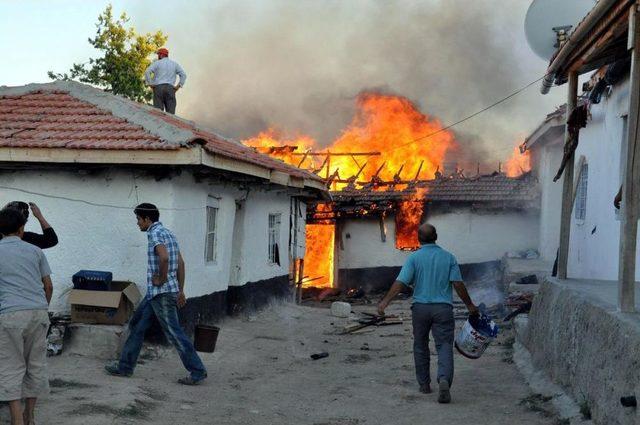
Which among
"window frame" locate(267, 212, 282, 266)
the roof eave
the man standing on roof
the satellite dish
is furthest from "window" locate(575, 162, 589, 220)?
the man standing on roof

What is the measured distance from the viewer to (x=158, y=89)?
15844 mm

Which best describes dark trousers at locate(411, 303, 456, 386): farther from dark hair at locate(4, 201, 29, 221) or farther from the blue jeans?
dark hair at locate(4, 201, 29, 221)

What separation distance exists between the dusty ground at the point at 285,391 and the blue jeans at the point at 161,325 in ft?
0.88

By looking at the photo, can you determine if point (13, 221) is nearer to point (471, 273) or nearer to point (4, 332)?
point (4, 332)

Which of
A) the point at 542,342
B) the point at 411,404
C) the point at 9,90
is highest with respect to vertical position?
the point at 9,90

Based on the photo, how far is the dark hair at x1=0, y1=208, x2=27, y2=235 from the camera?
230 inches

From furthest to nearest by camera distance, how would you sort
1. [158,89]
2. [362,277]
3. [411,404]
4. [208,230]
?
[362,277]
[158,89]
[208,230]
[411,404]

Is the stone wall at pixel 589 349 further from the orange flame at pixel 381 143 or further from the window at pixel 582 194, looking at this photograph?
the orange flame at pixel 381 143

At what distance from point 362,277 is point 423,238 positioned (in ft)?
59.1

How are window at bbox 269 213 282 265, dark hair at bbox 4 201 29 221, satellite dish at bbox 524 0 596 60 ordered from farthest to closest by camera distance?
1. window at bbox 269 213 282 265
2. satellite dish at bbox 524 0 596 60
3. dark hair at bbox 4 201 29 221

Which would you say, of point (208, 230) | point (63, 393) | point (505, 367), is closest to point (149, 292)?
point (63, 393)

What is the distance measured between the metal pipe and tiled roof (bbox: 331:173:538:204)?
44.4 ft

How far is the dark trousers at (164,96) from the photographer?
51.9 ft

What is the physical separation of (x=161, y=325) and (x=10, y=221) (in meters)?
2.77
